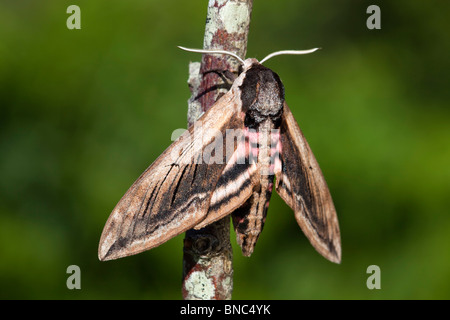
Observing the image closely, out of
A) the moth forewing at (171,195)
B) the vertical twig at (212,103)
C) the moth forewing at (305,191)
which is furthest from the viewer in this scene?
the moth forewing at (305,191)

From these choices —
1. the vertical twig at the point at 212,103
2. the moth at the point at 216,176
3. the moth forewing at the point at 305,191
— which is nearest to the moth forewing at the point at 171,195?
the moth at the point at 216,176

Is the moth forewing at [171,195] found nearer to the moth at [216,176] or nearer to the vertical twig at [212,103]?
the moth at [216,176]

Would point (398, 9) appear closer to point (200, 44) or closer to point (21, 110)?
point (200, 44)

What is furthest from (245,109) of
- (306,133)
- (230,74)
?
(306,133)

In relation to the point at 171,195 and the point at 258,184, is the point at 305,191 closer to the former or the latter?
the point at 258,184

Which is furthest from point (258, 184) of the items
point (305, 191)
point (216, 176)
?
point (305, 191)

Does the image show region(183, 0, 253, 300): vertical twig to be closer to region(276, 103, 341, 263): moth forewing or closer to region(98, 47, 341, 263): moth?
region(98, 47, 341, 263): moth
